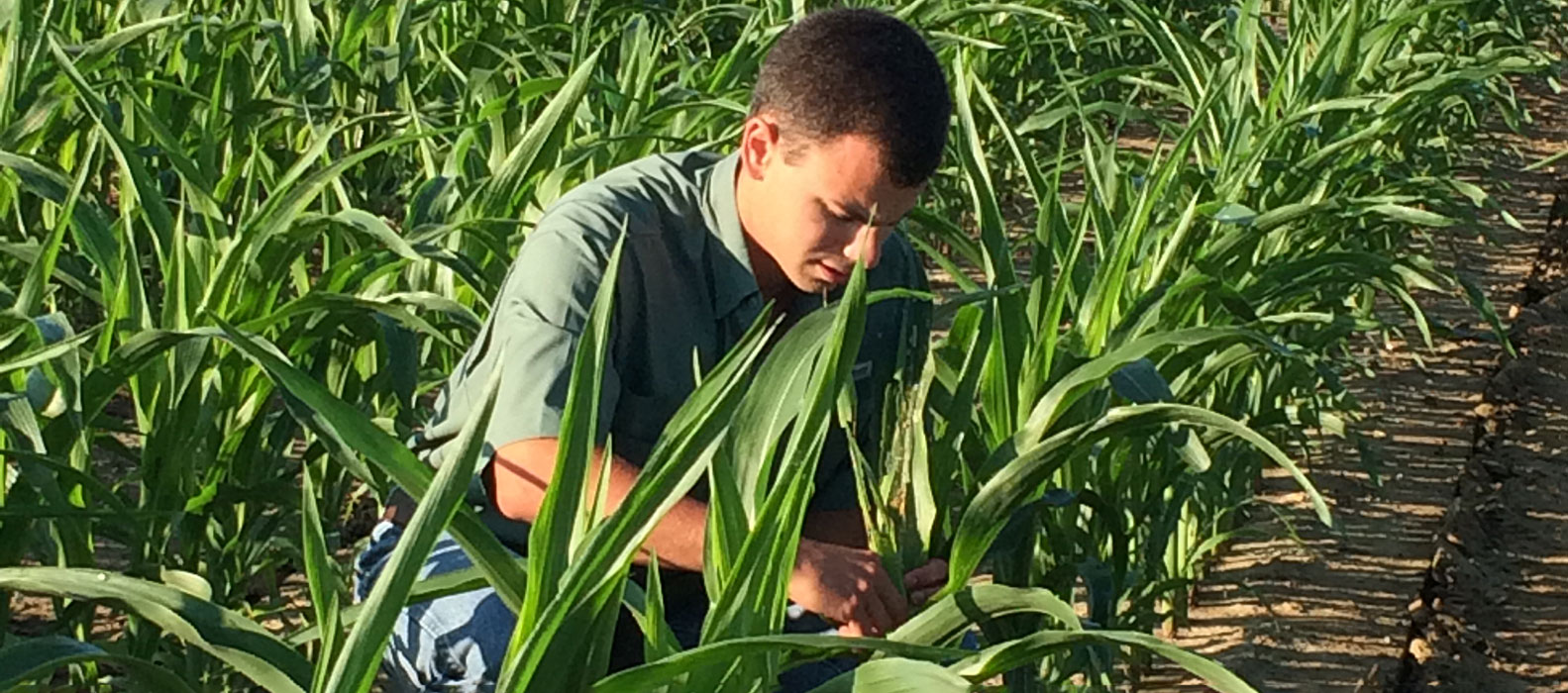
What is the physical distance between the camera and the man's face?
1.79 metres

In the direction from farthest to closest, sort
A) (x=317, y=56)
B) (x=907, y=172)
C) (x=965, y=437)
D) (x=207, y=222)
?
1. (x=317, y=56)
2. (x=207, y=222)
3. (x=965, y=437)
4. (x=907, y=172)

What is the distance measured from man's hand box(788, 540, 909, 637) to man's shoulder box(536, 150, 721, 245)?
0.35 metres

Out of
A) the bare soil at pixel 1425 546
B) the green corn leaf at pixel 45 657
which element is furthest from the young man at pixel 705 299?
the bare soil at pixel 1425 546

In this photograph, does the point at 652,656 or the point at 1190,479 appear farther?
the point at 1190,479

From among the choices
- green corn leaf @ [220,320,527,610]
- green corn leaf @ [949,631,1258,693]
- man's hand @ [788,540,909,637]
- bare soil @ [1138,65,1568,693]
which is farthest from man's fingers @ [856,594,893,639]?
bare soil @ [1138,65,1568,693]

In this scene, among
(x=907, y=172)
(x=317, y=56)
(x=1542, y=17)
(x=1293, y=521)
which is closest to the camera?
(x=907, y=172)

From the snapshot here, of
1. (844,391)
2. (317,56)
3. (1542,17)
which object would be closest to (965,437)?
(844,391)

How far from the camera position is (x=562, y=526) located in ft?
4.22

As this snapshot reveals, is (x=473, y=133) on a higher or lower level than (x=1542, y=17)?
higher

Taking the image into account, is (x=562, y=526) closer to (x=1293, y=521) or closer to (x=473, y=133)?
(x=473, y=133)

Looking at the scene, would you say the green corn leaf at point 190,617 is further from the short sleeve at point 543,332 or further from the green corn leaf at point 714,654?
the short sleeve at point 543,332

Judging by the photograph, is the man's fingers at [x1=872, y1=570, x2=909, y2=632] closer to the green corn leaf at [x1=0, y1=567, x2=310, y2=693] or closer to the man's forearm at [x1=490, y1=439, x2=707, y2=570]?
the man's forearm at [x1=490, y1=439, x2=707, y2=570]

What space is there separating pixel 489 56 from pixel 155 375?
5.08ft

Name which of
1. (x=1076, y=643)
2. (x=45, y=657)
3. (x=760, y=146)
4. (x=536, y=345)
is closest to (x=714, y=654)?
(x=1076, y=643)
